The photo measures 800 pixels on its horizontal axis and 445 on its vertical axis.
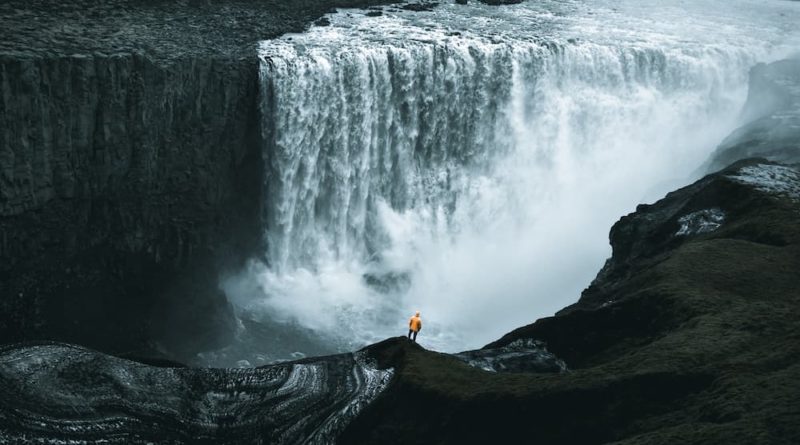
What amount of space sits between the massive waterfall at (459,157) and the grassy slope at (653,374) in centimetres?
1637

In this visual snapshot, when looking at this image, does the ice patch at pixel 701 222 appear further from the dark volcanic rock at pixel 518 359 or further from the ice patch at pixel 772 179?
the dark volcanic rock at pixel 518 359

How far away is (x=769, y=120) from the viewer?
42.1 m

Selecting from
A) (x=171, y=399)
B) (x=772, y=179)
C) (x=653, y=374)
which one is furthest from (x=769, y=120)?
(x=171, y=399)

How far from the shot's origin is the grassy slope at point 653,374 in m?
13.0

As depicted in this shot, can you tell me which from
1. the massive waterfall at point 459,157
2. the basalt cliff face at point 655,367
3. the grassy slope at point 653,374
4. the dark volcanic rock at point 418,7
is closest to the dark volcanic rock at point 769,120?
the massive waterfall at point 459,157

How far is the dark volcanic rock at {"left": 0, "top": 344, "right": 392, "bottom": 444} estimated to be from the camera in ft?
54.2

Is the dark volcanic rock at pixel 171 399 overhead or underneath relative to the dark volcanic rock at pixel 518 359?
underneath

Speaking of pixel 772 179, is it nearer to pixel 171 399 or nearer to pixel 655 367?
pixel 655 367

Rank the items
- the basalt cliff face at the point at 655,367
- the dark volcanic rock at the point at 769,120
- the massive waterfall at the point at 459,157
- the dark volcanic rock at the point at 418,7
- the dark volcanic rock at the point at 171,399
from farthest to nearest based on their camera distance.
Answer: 1. the dark volcanic rock at the point at 418,7
2. the massive waterfall at the point at 459,157
3. the dark volcanic rock at the point at 769,120
4. the dark volcanic rock at the point at 171,399
5. the basalt cliff face at the point at 655,367

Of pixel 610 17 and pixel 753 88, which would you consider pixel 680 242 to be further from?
pixel 610 17

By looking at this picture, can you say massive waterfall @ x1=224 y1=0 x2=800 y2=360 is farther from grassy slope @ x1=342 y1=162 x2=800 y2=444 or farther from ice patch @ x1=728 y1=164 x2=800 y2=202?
grassy slope @ x1=342 y1=162 x2=800 y2=444

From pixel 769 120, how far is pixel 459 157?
641 inches

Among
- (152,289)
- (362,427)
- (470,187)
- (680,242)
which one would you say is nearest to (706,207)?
(680,242)

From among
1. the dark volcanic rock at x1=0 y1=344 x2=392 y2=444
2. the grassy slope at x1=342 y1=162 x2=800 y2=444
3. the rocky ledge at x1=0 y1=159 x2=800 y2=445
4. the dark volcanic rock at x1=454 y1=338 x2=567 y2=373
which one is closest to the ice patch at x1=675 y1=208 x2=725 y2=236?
the rocky ledge at x1=0 y1=159 x2=800 y2=445
